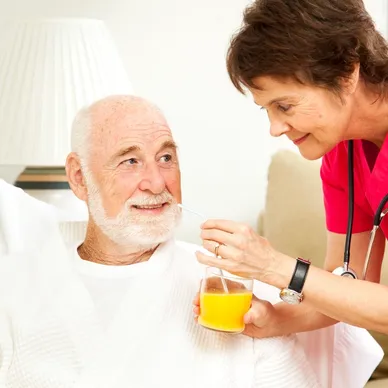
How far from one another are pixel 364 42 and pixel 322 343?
2.87 feet

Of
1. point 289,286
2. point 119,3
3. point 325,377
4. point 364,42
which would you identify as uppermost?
point 364,42

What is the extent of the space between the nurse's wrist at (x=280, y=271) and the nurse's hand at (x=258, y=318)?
166 mm

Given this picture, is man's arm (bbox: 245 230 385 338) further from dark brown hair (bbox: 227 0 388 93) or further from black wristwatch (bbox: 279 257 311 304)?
dark brown hair (bbox: 227 0 388 93)

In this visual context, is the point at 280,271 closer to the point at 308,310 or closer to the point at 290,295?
the point at 290,295

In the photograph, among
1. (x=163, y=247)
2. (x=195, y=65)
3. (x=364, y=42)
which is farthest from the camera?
(x=195, y=65)

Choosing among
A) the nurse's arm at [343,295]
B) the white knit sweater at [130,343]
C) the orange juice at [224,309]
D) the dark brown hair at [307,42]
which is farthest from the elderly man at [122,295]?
the dark brown hair at [307,42]

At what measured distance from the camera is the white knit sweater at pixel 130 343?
183 cm

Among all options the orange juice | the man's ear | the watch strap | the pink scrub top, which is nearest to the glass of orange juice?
the orange juice

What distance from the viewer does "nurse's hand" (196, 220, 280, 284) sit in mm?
1595

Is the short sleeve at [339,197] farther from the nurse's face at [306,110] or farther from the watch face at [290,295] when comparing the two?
the watch face at [290,295]

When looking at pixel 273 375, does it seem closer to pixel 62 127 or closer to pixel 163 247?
pixel 163 247

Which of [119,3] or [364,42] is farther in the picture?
[119,3]

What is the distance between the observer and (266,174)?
3.11 meters

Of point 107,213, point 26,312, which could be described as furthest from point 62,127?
point 26,312
